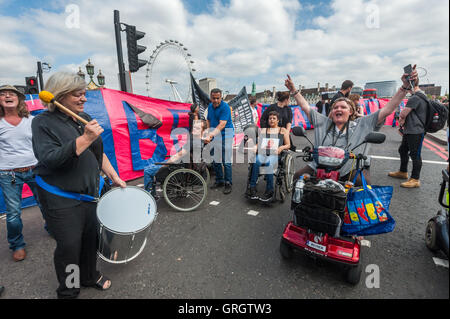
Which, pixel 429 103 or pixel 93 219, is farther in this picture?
pixel 429 103

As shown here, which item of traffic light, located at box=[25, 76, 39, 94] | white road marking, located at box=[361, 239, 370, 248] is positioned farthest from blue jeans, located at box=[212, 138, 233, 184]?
traffic light, located at box=[25, 76, 39, 94]

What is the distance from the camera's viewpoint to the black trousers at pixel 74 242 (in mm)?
1818

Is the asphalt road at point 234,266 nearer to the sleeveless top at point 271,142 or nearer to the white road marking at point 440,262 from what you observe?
the white road marking at point 440,262

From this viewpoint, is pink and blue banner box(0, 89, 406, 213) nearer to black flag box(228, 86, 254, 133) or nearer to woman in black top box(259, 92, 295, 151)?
woman in black top box(259, 92, 295, 151)

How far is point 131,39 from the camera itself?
A: 6.43m

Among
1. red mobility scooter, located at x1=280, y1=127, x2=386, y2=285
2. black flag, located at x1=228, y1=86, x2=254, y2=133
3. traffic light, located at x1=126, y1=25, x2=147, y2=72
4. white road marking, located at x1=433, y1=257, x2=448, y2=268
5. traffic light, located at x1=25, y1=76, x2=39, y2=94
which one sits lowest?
white road marking, located at x1=433, y1=257, x2=448, y2=268

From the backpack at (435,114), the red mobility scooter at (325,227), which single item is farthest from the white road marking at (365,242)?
the backpack at (435,114)

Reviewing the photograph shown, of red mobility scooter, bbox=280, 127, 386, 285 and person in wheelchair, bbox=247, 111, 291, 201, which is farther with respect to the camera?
person in wheelchair, bbox=247, 111, 291, 201

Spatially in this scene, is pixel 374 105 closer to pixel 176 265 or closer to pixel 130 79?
pixel 130 79

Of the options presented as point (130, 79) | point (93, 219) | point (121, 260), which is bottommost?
→ point (121, 260)

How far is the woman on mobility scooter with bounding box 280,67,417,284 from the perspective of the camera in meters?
2.04

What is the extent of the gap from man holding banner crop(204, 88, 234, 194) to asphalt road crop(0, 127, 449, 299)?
1.30 m
